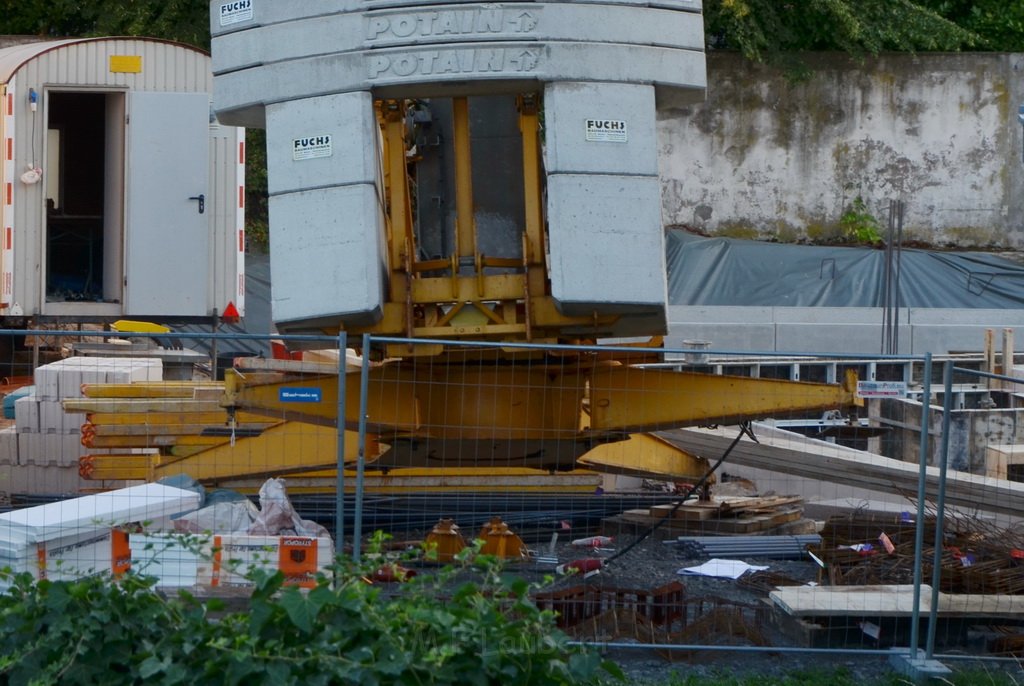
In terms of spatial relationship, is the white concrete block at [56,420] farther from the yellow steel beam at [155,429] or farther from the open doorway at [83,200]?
the open doorway at [83,200]

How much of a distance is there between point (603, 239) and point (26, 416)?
6.21 m

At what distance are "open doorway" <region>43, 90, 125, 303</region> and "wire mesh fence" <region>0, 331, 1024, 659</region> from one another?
1.75 m

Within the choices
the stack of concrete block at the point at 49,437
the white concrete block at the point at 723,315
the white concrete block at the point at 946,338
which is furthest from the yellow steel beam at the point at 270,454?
the white concrete block at the point at 946,338

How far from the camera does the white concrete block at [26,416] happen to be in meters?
10.9

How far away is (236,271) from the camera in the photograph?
1406 cm

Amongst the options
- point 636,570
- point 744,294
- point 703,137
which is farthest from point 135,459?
point 703,137

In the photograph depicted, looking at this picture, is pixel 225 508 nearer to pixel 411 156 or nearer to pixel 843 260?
pixel 411 156

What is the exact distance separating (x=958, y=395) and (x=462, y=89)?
938 cm

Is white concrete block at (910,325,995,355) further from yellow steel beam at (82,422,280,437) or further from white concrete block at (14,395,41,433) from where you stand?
white concrete block at (14,395,41,433)

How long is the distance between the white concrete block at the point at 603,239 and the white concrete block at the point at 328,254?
3.08 feet

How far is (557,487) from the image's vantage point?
10859 millimetres

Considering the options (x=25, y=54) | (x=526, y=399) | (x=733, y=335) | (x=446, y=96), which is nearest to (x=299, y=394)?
(x=526, y=399)

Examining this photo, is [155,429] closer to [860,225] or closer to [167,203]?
[167,203]

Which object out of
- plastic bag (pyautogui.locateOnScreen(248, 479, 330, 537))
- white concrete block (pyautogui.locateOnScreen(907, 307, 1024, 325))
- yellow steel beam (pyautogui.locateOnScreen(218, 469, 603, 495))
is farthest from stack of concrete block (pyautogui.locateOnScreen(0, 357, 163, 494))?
white concrete block (pyautogui.locateOnScreen(907, 307, 1024, 325))
